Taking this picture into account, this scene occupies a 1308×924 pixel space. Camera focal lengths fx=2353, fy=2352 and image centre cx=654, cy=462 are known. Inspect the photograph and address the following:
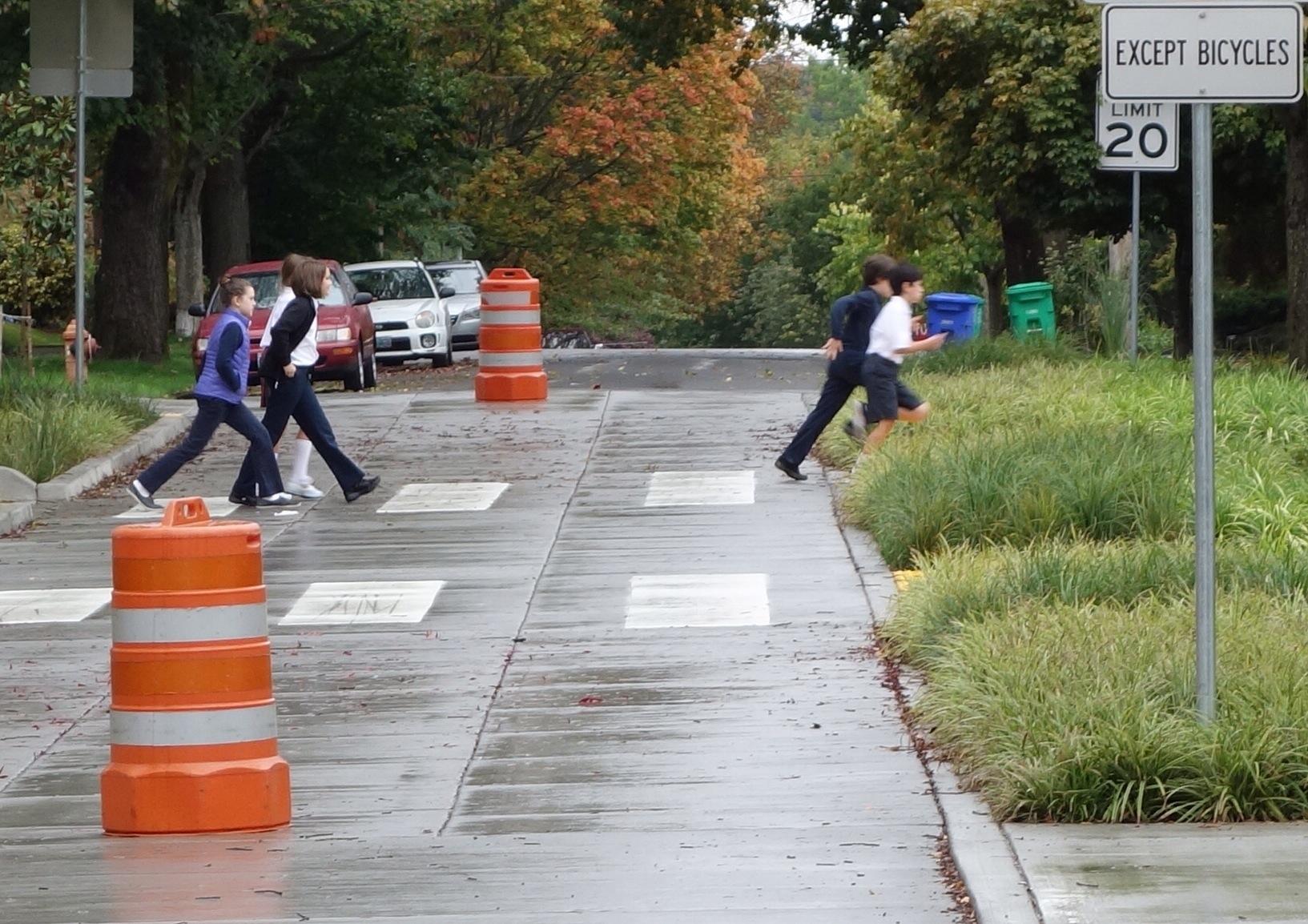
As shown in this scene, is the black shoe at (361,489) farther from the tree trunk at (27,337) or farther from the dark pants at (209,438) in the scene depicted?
the tree trunk at (27,337)

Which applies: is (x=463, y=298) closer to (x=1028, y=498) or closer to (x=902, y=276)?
(x=902, y=276)

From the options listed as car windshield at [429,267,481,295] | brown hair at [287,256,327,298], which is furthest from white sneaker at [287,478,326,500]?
car windshield at [429,267,481,295]

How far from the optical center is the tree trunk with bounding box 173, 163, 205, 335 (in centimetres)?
4100

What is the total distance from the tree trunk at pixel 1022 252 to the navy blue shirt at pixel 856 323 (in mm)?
20287

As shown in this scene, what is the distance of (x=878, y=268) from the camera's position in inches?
642

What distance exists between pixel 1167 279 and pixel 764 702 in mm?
40410

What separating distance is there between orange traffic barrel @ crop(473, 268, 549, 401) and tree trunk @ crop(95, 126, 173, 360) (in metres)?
9.06

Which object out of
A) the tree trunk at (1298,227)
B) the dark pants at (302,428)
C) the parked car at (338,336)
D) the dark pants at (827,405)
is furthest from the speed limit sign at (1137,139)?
the parked car at (338,336)

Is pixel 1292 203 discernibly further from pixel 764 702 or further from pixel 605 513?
pixel 764 702

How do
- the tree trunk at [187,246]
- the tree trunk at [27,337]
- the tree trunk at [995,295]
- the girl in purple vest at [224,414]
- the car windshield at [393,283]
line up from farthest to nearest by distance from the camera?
1. the tree trunk at [995,295]
2. the tree trunk at [187,246]
3. the car windshield at [393,283]
4. the tree trunk at [27,337]
5. the girl in purple vest at [224,414]

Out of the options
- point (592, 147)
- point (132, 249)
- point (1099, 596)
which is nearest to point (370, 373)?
point (132, 249)

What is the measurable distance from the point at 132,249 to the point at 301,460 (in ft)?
49.6

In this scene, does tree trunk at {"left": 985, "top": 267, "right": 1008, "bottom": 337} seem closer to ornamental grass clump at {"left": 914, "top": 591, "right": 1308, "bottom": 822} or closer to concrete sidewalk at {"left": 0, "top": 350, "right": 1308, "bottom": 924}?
concrete sidewalk at {"left": 0, "top": 350, "right": 1308, "bottom": 924}

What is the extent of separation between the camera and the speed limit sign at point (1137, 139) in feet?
63.1
